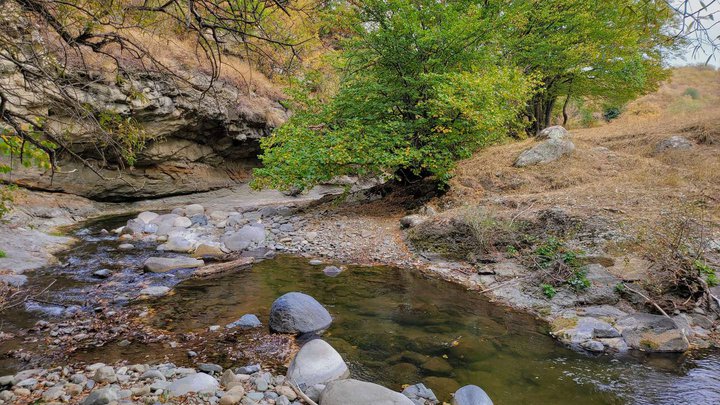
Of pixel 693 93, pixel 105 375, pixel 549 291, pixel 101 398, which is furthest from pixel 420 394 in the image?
pixel 693 93

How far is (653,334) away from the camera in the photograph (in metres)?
4.62

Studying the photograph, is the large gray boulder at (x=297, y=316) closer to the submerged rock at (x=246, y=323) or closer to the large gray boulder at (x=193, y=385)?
the submerged rock at (x=246, y=323)

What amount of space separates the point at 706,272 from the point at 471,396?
13.3ft

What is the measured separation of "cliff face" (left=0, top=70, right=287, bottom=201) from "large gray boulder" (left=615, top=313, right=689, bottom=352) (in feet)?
33.9

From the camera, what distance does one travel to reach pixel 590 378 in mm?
3977

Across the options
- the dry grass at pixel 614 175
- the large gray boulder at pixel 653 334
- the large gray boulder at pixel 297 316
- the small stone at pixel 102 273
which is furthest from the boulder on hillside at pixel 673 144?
the small stone at pixel 102 273

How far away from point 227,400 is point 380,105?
829 centimetres

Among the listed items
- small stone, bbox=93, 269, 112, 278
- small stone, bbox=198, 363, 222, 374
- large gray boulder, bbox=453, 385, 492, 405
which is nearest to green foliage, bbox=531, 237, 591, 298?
large gray boulder, bbox=453, 385, 492, 405

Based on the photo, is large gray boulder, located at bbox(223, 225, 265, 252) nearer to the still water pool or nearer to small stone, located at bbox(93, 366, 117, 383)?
the still water pool

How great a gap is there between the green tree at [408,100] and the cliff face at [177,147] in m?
3.13

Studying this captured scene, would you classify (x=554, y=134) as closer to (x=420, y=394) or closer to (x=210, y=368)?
(x=420, y=394)

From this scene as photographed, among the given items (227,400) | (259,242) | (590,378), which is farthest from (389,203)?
(227,400)

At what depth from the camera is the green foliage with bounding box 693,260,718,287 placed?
5.20 meters

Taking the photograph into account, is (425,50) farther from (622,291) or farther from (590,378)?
(590,378)
